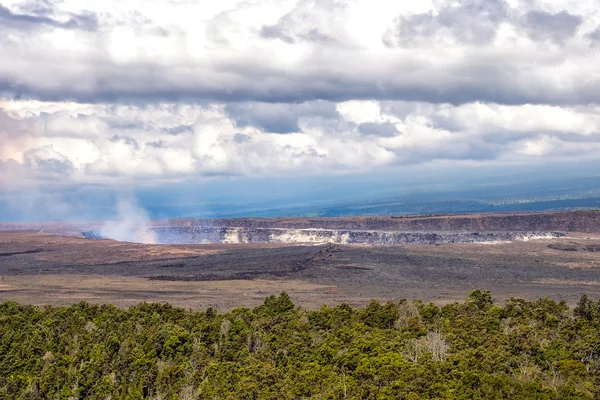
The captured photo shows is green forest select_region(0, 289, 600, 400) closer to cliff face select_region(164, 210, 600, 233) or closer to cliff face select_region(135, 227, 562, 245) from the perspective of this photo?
cliff face select_region(135, 227, 562, 245)

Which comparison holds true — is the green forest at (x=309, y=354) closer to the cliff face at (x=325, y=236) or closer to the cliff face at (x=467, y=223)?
the cliff face at (x=325, y=236)

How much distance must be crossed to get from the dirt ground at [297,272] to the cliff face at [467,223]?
14.5 meters

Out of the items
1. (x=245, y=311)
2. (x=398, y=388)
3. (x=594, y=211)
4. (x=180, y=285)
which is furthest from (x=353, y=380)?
(x=594, y=211)

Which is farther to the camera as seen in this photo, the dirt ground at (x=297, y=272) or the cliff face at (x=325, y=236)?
the cliff face at (x=325, y=236)

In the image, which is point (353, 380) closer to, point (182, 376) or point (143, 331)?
point (182, 376)

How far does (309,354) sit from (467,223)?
138494mm

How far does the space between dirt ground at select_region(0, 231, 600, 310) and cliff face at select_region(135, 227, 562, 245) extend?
14.9 m

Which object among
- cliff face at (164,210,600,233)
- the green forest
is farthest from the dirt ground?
the green forest

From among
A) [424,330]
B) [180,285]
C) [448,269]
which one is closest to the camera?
[424,330]

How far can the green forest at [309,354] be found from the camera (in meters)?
28.8

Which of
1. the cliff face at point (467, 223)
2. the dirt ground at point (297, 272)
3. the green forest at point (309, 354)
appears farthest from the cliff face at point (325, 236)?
the green forest at point (309, 354)

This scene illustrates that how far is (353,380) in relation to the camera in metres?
29.6

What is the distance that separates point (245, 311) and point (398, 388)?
20654mm

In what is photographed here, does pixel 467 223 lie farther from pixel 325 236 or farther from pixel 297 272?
pixel 297 272
